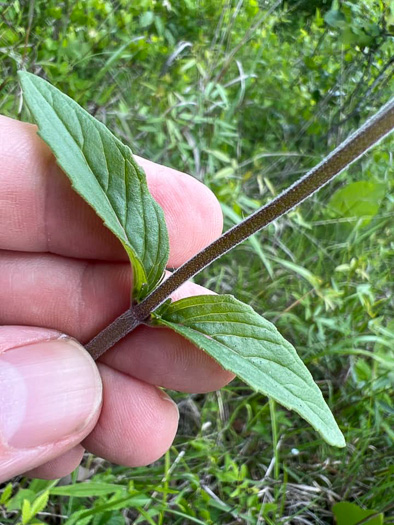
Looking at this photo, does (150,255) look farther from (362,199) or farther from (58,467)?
(362,199)

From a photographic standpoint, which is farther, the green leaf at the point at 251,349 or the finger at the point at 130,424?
the finger at the point at 130,424

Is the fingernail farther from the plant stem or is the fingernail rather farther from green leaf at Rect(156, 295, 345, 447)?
green leaf at Rect(156, 295, 345, 447)

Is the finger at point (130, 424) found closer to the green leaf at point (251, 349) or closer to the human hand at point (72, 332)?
the human hand at point (72, 332)

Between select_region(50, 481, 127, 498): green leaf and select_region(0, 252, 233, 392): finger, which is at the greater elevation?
select_region(0, 252, 233, 392): finger

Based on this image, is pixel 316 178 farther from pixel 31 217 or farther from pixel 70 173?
pixel 31 217

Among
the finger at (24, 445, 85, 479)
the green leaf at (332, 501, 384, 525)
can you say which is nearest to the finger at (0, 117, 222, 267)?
the finger at (24, 445, 85, 479)

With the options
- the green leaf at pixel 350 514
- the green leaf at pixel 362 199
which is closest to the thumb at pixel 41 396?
the green leaf at pixel 350 514

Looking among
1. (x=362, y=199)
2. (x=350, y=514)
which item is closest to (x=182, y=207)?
(x=350, y=514)
